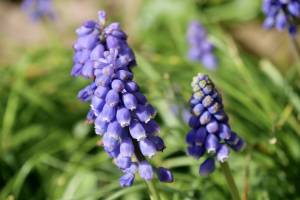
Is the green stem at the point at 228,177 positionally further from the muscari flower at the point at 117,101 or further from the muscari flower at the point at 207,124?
the muscari flower at the point at 117,101

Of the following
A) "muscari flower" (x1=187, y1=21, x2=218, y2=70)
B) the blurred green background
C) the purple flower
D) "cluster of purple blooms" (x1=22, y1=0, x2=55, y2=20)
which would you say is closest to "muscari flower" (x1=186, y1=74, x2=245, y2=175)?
the purple flower

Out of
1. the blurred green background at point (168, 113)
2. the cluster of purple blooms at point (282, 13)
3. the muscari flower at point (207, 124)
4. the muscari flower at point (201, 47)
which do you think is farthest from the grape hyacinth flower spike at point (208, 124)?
the muscari flower at point (201, 47)

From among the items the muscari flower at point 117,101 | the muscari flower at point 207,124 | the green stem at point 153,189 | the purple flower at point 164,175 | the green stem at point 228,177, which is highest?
the muscari flower at point 117,101

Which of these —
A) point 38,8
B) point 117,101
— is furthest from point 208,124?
point 38,8

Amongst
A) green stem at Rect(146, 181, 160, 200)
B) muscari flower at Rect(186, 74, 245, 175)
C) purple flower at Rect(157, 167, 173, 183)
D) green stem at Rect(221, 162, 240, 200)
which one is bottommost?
green stem at Rect(221, 162, 240, 200)

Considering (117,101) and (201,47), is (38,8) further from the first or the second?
(117,101)

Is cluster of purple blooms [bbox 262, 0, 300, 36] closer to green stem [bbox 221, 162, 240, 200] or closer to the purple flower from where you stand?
green stem [bbox 221, 162, 240, 200]
